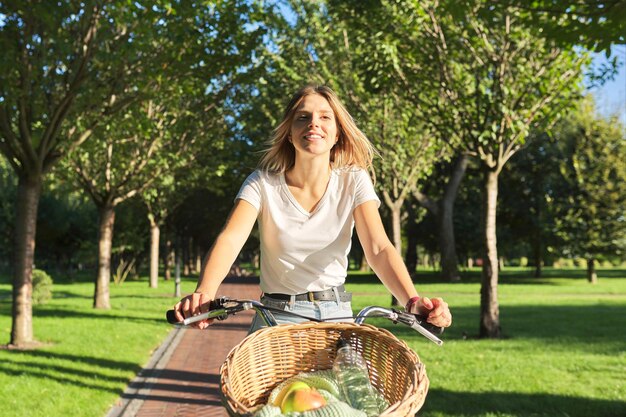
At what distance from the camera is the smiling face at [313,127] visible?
9.20 ft

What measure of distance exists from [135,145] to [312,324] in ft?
58.9

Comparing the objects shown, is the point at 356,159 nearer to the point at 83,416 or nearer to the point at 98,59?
the point at 83,416

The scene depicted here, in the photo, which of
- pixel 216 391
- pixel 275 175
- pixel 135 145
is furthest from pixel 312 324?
pixel 135 145

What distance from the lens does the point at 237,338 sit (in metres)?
13.0

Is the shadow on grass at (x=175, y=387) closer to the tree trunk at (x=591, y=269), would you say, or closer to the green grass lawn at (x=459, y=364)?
the green grass lawn at (x=459, y=364)

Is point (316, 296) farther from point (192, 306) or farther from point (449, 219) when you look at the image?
point (449, 219)

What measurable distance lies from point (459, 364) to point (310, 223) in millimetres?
7472

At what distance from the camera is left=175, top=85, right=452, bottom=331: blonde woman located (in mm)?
2760

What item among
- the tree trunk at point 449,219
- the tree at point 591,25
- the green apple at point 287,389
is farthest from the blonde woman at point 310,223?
the tree trunk at point 449,219

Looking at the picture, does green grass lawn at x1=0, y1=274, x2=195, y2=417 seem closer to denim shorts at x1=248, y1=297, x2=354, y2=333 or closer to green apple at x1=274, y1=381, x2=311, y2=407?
denim shorts at x1=248, y1=297, x2=354, y2=333

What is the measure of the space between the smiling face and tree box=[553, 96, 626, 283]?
3389cm

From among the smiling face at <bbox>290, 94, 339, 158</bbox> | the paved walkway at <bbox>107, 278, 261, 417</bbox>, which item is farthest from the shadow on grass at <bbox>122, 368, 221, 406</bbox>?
the smiling face at <bbox>290, 94, 339, 158</bbox>

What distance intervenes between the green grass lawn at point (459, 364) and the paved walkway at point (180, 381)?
23 centimetres

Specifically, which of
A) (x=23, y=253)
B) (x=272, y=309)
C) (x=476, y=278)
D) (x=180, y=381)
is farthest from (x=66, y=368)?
(x=476, y=278)
